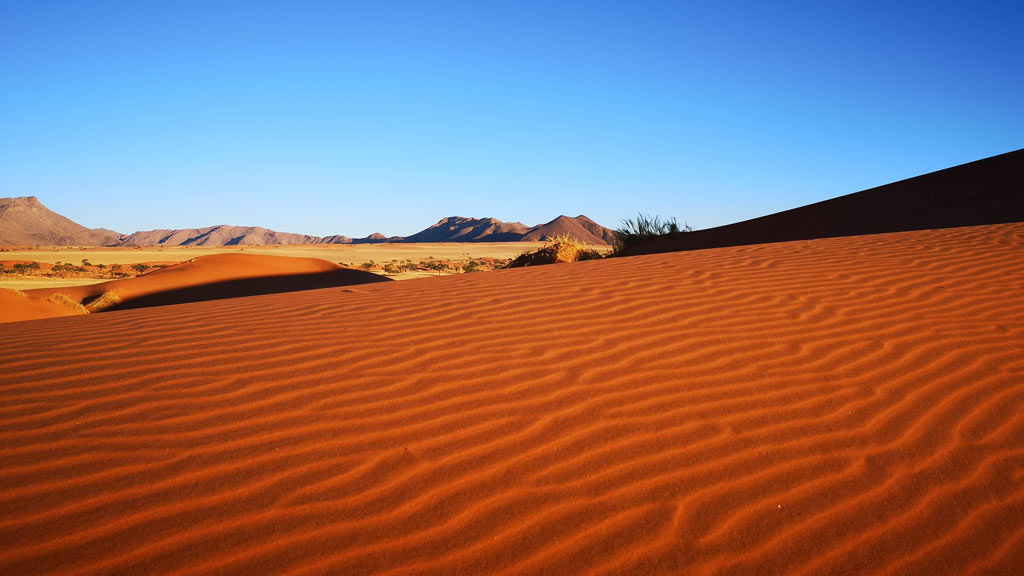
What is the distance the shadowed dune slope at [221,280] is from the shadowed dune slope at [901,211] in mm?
7564

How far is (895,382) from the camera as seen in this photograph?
3.28 m

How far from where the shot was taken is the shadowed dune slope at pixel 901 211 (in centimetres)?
1037

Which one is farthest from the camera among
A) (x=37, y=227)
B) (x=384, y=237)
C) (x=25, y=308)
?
(x=384, y=237)

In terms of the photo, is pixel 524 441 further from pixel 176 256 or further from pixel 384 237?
pixel 384 237

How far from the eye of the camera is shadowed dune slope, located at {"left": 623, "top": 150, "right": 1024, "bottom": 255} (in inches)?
408

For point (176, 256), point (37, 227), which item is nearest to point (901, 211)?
point (176, 256)

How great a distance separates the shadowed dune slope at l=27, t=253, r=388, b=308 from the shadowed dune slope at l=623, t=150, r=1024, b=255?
7.56 m

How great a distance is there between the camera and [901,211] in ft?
38.1

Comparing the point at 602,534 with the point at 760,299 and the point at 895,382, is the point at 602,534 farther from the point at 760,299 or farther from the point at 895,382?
the point at 760,299

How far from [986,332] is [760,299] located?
1430mm

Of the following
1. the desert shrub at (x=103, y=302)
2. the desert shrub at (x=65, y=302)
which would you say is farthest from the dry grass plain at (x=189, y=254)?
the desert shrub at (x=65, y=302)

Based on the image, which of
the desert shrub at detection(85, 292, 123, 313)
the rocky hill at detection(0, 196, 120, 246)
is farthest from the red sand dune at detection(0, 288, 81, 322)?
the rocky hill at detection(0, 196, 120, 246)

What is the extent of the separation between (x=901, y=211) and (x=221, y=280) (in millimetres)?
14319

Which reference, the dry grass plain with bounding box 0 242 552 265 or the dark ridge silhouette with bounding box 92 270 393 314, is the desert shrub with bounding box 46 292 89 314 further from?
the dry grass plain with bounding box 0 242 552 265
